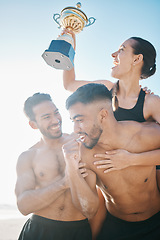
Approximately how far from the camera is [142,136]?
2.63 metres

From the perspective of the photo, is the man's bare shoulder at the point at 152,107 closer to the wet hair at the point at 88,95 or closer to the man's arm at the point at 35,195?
the wet hair at the point at 88,95

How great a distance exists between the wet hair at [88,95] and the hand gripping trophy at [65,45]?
1.89 feet

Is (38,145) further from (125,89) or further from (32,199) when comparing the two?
(125,89)

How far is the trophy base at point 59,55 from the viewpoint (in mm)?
2818

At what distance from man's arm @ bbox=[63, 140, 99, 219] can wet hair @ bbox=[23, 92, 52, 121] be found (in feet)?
5.04

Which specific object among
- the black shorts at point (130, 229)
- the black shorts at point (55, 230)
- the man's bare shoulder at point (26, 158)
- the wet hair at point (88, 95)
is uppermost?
the wet hair at point (88, 95)

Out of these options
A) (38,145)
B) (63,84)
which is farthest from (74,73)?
(38,145)

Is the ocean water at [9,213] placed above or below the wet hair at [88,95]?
below

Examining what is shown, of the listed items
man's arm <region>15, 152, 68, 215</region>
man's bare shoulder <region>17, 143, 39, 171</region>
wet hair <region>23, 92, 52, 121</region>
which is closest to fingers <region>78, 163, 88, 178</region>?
man's arm <region>15, 152, 68, 215</region>

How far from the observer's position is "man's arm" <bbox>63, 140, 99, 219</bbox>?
223cm

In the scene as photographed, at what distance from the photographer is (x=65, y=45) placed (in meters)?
2.91

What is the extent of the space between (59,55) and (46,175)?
1.66m

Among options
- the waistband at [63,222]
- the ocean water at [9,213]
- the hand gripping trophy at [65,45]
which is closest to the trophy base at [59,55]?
the hand gripping trophy at [65,45]

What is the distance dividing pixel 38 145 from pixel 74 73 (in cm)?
152
